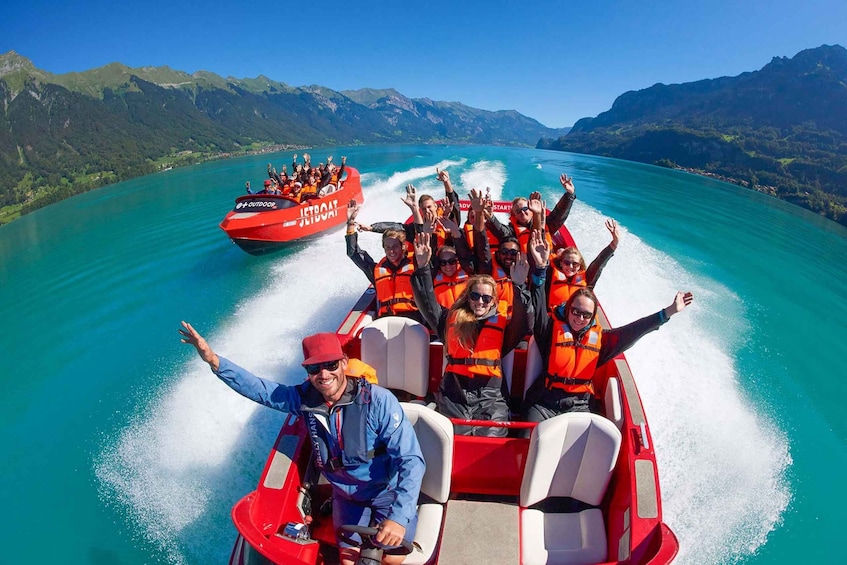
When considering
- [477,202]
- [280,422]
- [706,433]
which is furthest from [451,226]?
[706,433]

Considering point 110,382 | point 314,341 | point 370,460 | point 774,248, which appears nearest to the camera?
point 314,341

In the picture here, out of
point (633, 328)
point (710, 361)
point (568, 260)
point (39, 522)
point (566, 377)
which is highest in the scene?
point (568, 260)

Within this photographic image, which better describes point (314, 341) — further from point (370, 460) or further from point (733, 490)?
point (733, 490)

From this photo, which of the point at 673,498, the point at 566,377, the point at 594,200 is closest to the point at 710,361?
the point at 673,498

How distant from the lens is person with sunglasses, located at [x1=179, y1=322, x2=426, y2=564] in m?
2.13

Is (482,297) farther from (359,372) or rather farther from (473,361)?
(359,372)

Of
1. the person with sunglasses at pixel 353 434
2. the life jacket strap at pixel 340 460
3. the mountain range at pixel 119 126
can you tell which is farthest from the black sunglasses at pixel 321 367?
the mountain range at pixel 119 126

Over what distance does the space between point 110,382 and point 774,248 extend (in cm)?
1836

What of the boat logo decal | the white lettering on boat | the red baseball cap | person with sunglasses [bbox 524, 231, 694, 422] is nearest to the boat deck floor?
person with sunglasses [bbox 524, 231, 694, 422]

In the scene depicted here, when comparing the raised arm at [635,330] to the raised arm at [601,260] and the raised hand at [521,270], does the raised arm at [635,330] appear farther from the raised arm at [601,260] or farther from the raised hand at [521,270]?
the raised arm at [601,260]

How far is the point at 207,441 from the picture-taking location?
4500 millimetres

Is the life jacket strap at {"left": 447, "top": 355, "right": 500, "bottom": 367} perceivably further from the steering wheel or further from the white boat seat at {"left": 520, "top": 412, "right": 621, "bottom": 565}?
the steering wheel

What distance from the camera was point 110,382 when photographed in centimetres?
626

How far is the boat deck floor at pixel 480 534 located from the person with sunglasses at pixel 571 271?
2.43 meters
